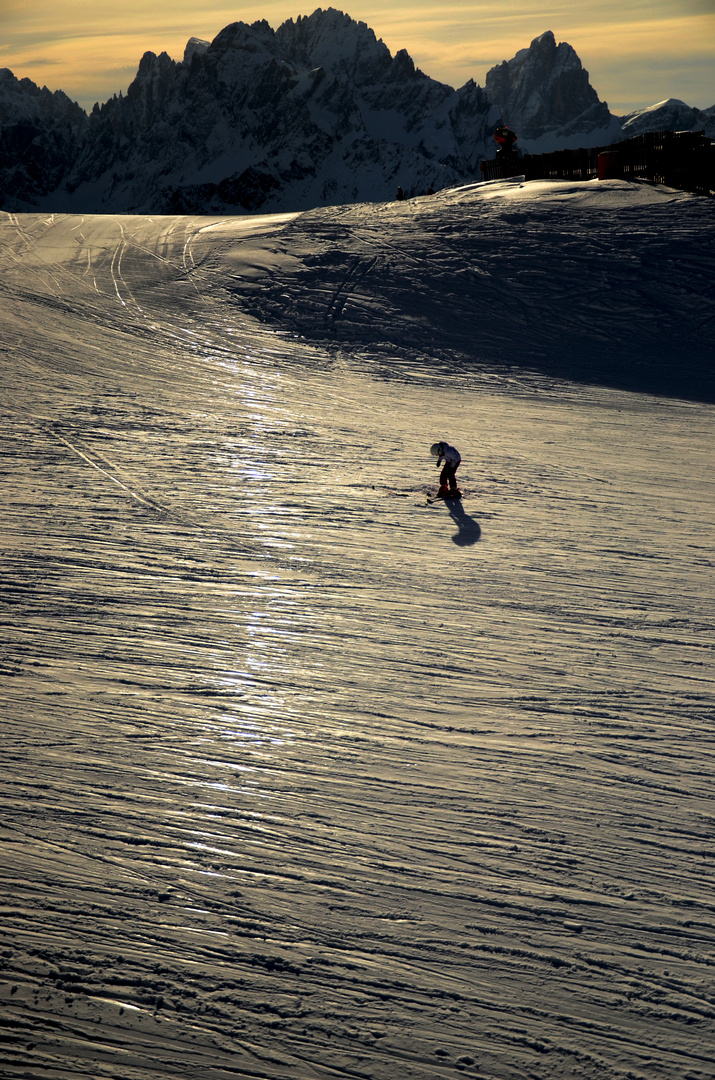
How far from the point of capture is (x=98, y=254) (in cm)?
2400

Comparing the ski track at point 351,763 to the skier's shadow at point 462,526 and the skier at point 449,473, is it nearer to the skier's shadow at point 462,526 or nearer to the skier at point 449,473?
the skier's shadow at point 462,526

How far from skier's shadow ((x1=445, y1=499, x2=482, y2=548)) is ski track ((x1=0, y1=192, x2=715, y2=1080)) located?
6cm

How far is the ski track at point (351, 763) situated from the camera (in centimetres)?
320

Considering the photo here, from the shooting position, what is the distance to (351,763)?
15.2 ft

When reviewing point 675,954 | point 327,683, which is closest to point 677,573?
point 327,683

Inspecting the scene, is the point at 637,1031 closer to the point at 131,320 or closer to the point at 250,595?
the point at 250,595

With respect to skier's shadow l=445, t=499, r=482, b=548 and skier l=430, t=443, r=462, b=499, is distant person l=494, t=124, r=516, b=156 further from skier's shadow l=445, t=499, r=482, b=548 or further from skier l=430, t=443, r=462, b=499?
skier's shadow l=445, t=499, r=482, b=548

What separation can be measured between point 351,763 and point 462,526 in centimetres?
434

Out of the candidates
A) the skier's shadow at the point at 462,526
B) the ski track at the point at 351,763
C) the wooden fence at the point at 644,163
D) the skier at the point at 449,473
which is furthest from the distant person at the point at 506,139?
A: the skier's shadow at the point at 462,526

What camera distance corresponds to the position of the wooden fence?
22.4 meters

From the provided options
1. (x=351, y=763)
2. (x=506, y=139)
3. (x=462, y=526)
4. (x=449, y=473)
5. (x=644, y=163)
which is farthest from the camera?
(x=506, y=139)

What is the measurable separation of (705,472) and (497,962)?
832 centimetres

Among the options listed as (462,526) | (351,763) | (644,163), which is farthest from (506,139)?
(351,763)

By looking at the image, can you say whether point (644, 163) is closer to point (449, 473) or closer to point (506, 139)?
point (506, 139)
